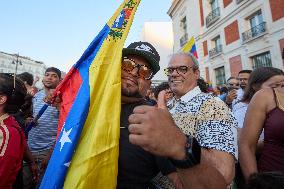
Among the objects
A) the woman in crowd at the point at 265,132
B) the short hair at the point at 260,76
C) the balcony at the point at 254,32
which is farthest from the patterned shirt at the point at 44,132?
the balcony at the point at 254,32

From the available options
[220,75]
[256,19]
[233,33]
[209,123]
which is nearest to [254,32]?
[256,19]

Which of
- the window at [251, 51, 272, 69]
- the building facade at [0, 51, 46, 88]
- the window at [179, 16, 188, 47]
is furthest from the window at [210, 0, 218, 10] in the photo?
the building facade at [0, 51, 46, 88]

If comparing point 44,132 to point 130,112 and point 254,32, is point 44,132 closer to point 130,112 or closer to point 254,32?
point 130,112

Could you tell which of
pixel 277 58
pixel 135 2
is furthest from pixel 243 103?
pixel 277 58

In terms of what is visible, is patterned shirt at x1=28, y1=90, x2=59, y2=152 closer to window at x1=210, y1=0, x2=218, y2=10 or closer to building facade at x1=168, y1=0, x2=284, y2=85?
building facade at x1=168, y1=0, x2=284, y2=85

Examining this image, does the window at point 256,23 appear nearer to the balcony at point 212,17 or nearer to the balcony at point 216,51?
the balcony at point 216,51

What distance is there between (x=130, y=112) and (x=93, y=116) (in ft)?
1.01

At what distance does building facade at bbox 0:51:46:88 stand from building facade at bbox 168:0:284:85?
3374cm

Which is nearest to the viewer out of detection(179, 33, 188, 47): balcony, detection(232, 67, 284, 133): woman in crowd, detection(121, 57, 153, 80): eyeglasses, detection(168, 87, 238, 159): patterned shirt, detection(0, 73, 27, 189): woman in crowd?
detection(168, 87, 238, 159): patterned shirt

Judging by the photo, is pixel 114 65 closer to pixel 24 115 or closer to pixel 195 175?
pixel 195 175

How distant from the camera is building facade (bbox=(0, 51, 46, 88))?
164 ft

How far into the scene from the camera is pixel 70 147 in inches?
60.7

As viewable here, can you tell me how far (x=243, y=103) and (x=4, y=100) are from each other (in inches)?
108

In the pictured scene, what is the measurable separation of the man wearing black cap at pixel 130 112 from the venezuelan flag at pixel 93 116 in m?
0.15
